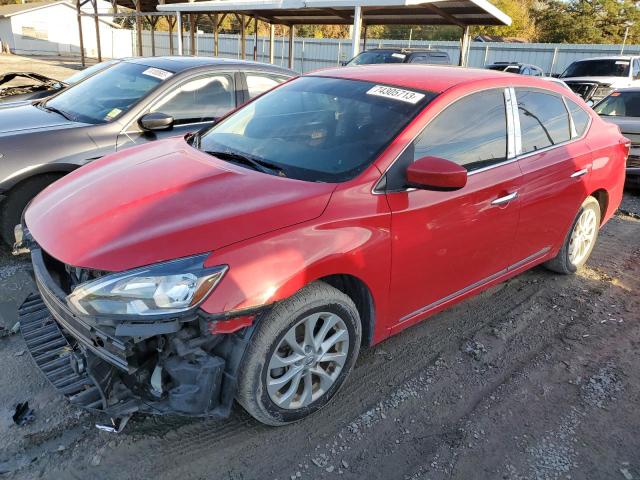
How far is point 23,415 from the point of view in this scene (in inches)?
103

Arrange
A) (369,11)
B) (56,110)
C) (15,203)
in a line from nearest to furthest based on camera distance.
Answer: (15,203) < (56,110) < (369,11)

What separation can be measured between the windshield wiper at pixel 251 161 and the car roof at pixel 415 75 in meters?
0.98

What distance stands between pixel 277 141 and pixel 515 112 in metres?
1.68

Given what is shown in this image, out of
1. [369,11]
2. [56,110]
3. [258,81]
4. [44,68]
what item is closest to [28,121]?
[56,110]

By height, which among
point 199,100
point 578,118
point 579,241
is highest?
point 578,118

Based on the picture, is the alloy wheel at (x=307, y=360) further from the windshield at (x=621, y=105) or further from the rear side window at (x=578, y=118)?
the windshield at (x=621, y=105)

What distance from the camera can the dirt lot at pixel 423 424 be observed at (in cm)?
245

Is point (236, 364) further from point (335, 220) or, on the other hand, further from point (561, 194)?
point (561, 194)

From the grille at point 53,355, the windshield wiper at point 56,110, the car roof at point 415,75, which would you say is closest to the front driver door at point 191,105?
the windshield wiper at point 56,110

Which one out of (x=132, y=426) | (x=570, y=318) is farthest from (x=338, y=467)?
(x=570, y=318)

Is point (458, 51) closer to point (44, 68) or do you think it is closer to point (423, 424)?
point (44, 68)

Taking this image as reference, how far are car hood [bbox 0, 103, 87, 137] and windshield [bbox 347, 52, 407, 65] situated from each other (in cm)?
945

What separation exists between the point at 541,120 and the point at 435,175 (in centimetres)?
169

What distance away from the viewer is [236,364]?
7.69ft
